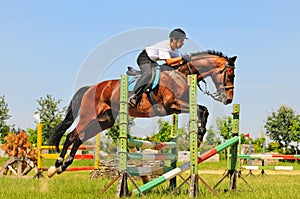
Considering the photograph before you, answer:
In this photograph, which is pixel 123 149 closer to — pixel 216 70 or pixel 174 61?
pixel 174 61

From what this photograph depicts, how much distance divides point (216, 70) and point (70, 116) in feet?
8.10

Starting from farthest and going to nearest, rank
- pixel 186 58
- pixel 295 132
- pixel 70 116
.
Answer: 1. pixel 295 132
2. pixel 70 116
3. pixel 186 58

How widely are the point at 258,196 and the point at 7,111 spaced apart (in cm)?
2622

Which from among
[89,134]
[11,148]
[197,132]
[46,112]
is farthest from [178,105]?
[46,112]

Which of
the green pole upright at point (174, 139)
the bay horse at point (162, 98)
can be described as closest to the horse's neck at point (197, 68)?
the bay horse at point (162, 98)

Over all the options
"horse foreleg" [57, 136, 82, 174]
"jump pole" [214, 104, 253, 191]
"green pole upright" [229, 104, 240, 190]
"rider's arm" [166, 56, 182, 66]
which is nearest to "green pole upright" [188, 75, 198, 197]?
"rider's arm" [166, 56, 182, 66]

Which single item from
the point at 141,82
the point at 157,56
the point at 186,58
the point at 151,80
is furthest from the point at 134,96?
the point at 186,58

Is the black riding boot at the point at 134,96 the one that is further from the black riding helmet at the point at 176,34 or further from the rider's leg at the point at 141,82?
the black riding helmet at the point at 176,34

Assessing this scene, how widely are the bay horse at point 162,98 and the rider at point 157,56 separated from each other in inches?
6.7

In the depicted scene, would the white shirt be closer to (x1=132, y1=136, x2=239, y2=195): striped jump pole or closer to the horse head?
the horse head

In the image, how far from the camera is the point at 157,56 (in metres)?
6.78

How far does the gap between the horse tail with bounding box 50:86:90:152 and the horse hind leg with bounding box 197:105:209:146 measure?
1.87 metres

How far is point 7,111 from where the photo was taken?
3038 centimetres

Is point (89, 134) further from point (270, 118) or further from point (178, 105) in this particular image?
point (270, 118)
